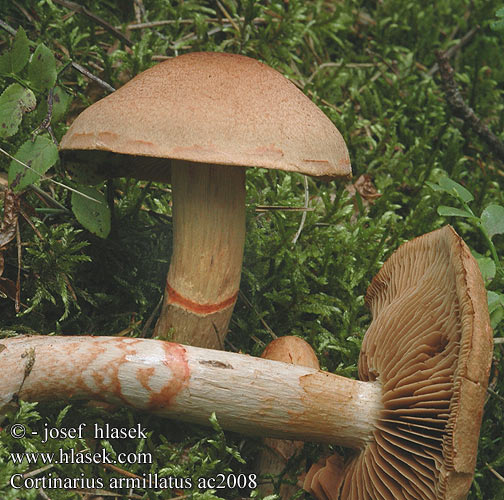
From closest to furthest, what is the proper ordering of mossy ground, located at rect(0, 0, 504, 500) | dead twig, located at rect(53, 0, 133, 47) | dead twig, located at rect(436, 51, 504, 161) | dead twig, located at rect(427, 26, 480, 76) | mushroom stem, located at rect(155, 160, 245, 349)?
mushroom stem, located at rect(155, 160, 245, 349) → mossy ground, located at rect(0, 0, 504, 500) → dead twig, located at rect(53, 0, 133, 47) → dead twig, located at rect(436, 51, 504, 161) → dead twig, located at rect(427, 26, 480, 76)

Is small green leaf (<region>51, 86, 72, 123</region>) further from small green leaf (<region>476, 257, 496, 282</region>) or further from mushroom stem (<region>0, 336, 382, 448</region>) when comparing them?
small green leaf (<region>476, 257, 496, 282</region>)

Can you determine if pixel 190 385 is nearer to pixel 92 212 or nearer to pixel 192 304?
pixel 192 304

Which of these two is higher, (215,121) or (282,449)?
(215,121)

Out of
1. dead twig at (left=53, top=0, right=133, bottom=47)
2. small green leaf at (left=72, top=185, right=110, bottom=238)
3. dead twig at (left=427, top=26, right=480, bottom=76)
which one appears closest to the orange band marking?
small green leaf at (left=72, top=185, right=110, bottom=238)

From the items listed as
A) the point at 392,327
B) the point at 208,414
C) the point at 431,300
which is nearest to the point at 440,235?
the point at 431,300

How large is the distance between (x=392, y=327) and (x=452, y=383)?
39 cm

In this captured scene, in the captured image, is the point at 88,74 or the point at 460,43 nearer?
the point at 88,74

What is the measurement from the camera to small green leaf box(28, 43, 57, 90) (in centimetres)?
179

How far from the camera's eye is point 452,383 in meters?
1.46

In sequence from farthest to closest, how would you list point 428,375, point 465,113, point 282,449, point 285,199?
point 465,113 → point 285,199 → point 282,449 → point 428,375

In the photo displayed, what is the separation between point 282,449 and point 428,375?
0.59 metres

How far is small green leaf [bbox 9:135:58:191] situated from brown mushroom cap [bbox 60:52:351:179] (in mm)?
103

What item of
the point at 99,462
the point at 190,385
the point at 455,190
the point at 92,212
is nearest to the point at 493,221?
the point at 455,190

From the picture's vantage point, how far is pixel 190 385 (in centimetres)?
164
